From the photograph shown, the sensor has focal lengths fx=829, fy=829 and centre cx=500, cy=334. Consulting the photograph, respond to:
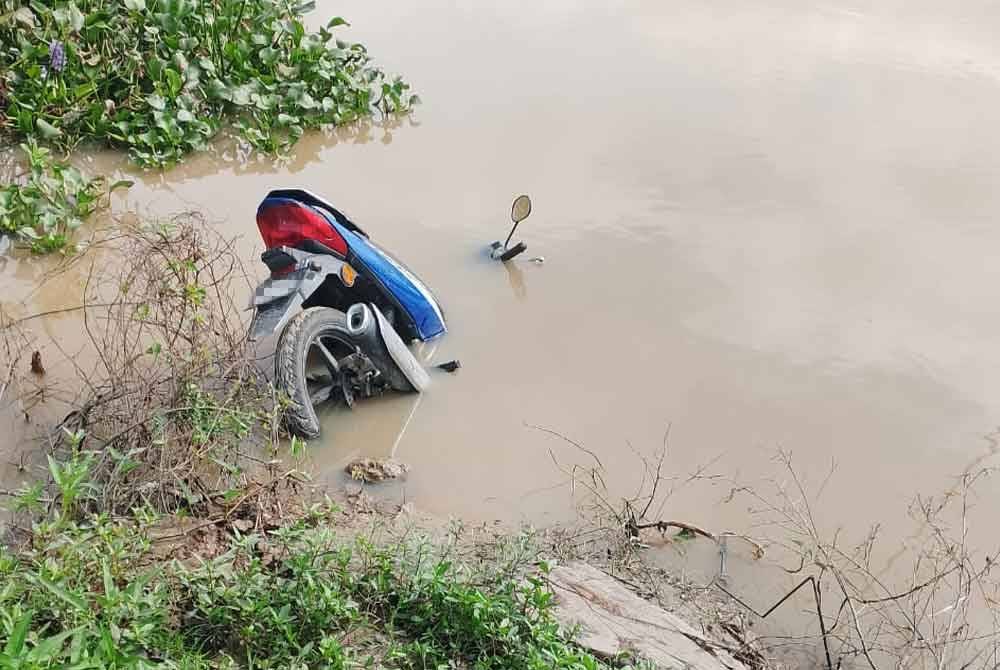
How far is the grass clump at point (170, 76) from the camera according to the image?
17.7ft

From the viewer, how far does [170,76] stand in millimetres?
5488

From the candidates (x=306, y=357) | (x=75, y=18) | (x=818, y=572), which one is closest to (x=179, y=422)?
(x=306, y=357)

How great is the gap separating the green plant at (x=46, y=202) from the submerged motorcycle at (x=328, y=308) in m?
1.65

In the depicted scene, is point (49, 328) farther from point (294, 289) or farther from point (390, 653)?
point (390, 653)

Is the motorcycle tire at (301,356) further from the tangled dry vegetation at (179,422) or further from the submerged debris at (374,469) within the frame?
the submerged debris at (374,469)

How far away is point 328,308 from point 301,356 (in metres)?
0.43

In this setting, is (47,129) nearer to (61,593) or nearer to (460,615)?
(61,593)

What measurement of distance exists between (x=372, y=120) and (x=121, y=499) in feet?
13.7

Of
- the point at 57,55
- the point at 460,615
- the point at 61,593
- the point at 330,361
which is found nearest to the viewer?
the point at 61,593

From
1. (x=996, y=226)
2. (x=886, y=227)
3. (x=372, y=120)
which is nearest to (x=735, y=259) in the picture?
(x=886, y=227)

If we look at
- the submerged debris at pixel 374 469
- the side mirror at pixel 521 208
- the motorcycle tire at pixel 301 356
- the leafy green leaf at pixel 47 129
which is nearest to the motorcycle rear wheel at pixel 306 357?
the motorcycle tire at pixel 301 356

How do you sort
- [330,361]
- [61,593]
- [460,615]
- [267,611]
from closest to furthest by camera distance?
[61,593]
[267,611]
[460,615]
[330,361]

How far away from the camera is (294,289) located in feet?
11.9

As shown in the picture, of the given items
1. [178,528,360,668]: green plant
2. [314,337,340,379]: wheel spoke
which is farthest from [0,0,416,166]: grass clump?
[178,528,360,668]: green plant
